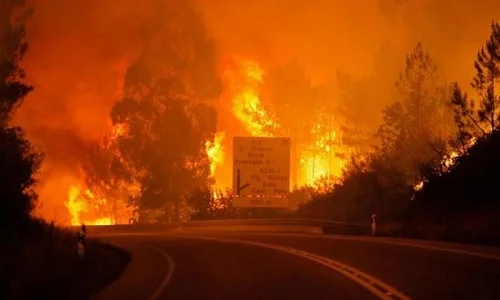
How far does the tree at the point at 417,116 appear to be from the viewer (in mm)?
35750

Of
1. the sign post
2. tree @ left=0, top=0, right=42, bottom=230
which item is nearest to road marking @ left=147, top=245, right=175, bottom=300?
tree @ left=0, top=0, right=42, bottom=230

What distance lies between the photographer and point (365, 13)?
2640 inches

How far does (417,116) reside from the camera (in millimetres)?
38438

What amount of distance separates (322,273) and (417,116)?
26.0 metres

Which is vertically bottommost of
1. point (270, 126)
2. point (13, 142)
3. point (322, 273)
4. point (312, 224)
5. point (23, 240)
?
point (322, 273)

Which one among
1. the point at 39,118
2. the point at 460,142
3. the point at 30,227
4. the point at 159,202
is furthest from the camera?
the point at 39,118

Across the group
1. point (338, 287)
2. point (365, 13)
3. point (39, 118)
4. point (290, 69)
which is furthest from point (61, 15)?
point (338, 287)

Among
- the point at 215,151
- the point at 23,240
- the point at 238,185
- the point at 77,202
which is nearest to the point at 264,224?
the point at 238,185

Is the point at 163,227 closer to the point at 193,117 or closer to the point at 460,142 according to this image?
the point at 193,117

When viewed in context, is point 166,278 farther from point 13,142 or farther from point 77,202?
point 77,202

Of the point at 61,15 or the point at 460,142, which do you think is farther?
the point at 61,15

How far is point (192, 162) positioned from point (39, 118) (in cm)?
2161

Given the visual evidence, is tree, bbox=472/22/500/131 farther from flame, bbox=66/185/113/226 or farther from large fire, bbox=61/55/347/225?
flame, bbox=66/185/113/226

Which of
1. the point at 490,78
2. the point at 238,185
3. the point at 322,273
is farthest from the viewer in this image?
the point at 238,185
